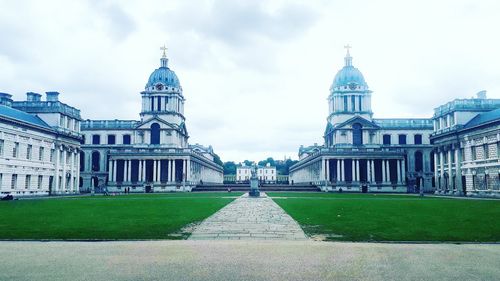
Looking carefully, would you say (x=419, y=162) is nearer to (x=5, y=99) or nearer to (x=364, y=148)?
(x=364, y=148)

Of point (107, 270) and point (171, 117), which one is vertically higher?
point (171, 117)

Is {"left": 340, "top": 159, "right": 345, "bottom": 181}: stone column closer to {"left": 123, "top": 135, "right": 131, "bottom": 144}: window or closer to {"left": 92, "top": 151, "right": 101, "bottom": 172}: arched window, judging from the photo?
{"left": 123, "top": 135, "right": 131, "bottom": 144}: window

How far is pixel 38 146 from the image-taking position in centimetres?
5866

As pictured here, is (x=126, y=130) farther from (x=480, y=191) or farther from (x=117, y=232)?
(x=117, y=232)

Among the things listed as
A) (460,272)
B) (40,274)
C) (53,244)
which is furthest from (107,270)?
(460,272)

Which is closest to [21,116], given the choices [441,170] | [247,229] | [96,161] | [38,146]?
[38,146]

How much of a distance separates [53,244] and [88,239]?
3.72ft

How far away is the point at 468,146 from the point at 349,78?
36946mm

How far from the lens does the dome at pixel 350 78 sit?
91.2 m

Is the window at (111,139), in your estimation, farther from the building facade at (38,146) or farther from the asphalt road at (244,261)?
the asphalt road at (244,261)

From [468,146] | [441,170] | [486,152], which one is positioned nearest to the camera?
[486,152]

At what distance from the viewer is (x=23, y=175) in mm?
54656

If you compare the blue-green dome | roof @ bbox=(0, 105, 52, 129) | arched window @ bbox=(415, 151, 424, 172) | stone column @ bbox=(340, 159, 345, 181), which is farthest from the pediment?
roof @ bbox=(0, 105, 52, 129)

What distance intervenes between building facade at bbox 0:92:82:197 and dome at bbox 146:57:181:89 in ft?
74.1
